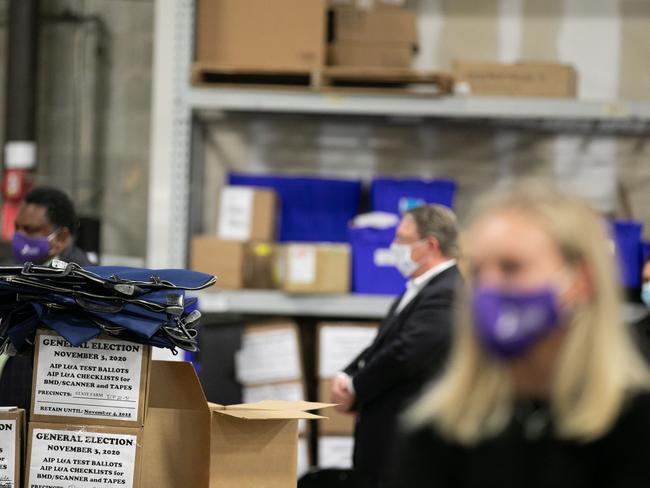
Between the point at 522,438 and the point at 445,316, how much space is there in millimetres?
2219

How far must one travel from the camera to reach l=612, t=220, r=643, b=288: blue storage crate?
4969 mm

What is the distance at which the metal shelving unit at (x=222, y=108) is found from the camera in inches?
194

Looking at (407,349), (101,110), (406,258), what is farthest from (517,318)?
(101,110)

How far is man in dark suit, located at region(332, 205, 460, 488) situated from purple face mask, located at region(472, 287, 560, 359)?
82.1 inches

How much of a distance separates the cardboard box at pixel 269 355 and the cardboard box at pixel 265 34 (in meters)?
1.31

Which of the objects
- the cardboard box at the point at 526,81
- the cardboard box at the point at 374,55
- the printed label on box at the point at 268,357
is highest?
the cardboard box at the point at 374,55

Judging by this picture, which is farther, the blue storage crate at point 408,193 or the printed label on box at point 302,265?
the blue storage crate at point 408,193

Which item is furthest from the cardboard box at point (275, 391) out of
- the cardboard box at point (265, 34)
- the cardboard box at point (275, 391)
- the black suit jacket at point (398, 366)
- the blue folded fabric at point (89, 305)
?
the blue folded fabric at point (89, 305)

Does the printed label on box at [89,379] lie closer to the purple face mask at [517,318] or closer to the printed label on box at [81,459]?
the printed label on box at [81,459]

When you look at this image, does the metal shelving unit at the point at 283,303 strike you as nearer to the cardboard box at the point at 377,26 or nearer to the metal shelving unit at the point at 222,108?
the metal shelving unit at the point at 222,108

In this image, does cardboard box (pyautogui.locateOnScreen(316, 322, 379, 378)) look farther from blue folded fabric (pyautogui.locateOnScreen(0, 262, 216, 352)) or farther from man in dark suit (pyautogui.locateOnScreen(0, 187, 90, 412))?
blue folded fabric (pyautogui.locateOnScreen(0, 262, 216, 352))

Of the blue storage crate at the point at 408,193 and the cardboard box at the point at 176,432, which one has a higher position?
the blue storage crate at the point at 408,193

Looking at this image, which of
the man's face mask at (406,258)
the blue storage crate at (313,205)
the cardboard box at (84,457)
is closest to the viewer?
the cardboard box at (84,457)

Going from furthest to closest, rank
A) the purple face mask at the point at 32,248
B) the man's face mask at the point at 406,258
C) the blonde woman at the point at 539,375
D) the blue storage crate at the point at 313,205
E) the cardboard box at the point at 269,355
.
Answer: the blue storage crate at the point at 313,205 → the cardboard box at the point at 269,355 → the man's face mask at the point at 406,258 → the purple face mask at the point at 32,248 → the blonde woman at the point at 539,375
